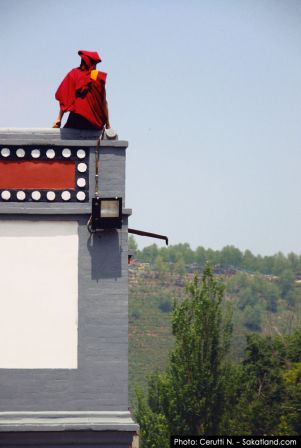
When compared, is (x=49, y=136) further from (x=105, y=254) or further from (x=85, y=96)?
(x=105, y=254)

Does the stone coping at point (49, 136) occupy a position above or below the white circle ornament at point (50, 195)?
above

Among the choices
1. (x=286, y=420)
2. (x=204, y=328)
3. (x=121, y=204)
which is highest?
(x=121, y=204)

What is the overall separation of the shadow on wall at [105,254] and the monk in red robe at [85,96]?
59.9 inches

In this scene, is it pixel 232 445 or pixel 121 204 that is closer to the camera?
pixel 121 204

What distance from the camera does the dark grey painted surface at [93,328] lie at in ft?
50.7

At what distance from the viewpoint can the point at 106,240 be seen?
1577 centimetres

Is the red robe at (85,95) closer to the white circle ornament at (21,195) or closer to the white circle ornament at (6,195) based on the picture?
the white circle ornament at (21,195)

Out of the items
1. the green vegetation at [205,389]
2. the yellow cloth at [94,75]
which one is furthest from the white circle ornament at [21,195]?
the green vegetation at [205,389]

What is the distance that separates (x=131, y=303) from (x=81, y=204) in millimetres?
161402

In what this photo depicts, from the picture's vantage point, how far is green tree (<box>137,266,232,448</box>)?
4659 centimetres

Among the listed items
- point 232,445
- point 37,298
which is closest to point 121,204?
point 37,298

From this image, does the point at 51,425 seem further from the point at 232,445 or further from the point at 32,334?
the point at 232,445

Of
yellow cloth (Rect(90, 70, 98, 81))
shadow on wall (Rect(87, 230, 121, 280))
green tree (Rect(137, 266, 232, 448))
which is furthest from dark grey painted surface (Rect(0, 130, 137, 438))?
green tree (Rect(137, 266, 232, 448))

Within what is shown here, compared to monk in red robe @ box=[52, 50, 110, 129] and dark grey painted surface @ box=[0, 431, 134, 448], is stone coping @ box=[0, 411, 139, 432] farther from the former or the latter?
monk in red robe @ box=[52, 50, 110, 129]
